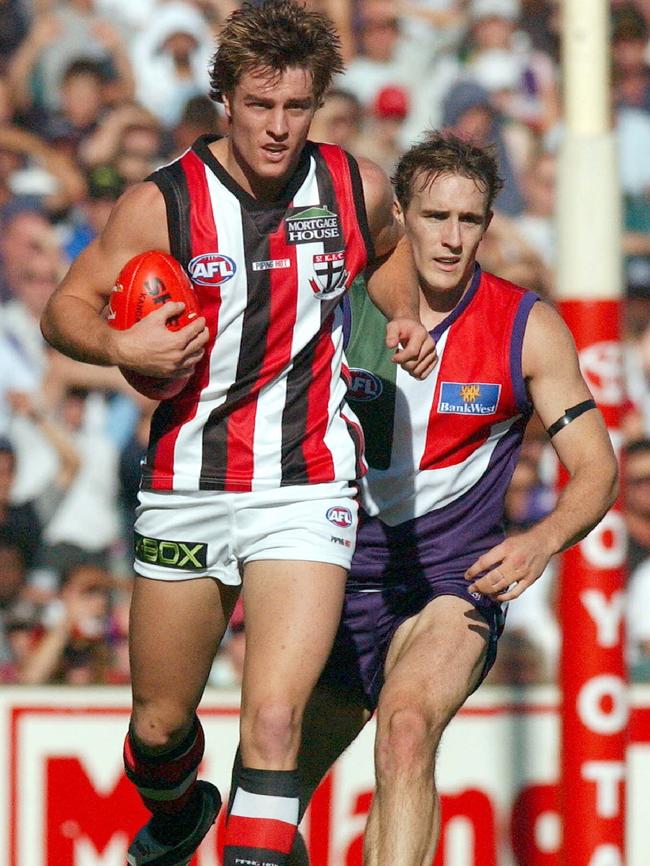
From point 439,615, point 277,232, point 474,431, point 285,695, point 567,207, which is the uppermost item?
point 567,207

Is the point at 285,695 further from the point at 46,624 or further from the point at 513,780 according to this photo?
the point at 46,624

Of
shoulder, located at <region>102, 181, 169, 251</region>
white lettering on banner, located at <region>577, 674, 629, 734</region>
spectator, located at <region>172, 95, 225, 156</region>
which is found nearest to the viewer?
shoulder, located at <region>102, 181, 169, 251</region>

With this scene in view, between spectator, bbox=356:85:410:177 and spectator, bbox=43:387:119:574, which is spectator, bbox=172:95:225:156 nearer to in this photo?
spectator, bbox=356:85:410:177

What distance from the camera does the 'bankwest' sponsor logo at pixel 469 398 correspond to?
485 cm

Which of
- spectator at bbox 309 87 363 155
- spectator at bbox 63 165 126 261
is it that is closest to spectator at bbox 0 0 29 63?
spectator at bbox 63 165 126 261

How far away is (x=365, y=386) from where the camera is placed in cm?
500

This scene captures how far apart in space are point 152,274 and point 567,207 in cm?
179

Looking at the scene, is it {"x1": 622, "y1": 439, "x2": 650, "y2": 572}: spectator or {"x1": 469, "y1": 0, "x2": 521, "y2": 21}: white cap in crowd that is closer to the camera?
{"x1": 622, "y1": 439, "x2": 650, "y2": 572}: spectator

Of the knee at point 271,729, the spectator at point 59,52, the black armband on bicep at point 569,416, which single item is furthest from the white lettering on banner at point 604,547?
the spectator at point 59,52

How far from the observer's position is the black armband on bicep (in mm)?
4680

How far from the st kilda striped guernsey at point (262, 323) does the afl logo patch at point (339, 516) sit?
10 cm

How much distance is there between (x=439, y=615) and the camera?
15.3ft

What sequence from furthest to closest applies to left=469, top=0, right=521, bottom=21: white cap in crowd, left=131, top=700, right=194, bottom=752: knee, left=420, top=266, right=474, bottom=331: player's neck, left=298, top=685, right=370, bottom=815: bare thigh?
left=469, top=0, right=521, bottom=21: white cap in crowd → left=298, top=685, right=370, bottom=815: bare thigh → left=420, top=266, right=474, bottom=331: player's neck → left=131, top=700, right=194, bottom=752: knee

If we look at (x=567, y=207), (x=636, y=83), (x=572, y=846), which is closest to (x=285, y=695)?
(x=572, y=846)
